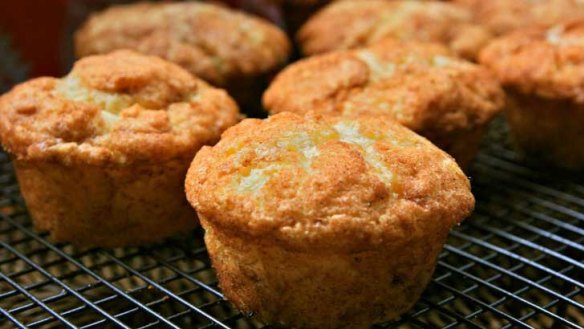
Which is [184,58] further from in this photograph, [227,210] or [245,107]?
[227,210]

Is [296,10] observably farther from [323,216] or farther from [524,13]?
[323,216]

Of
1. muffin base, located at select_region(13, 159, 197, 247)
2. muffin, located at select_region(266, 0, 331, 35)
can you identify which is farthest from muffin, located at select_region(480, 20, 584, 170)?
muffin base, located at select_region(13, 159, 197, 247)

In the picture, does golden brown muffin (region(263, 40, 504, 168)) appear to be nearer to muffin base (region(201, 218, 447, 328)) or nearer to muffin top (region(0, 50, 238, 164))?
muffin top (region(0, 50, 238, 164))

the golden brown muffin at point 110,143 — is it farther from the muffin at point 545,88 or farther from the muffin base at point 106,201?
the muffin at point 545,88

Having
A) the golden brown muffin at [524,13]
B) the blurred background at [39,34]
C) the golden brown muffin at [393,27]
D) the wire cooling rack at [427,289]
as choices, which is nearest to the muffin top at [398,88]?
the wire cooling rack at [427,289]

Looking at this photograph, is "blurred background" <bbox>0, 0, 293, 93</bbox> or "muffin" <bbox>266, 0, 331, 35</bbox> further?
"blurred background" <bbox>0, 0, 293, 93</bbox>

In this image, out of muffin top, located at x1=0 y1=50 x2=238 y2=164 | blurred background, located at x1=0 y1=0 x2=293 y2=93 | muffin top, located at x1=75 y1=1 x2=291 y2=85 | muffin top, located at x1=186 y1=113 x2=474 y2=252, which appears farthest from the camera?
blurred background, located at x1=0 y1=0 x2=293 y2=93

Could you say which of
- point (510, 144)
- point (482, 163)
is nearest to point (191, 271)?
point (482, 163)
